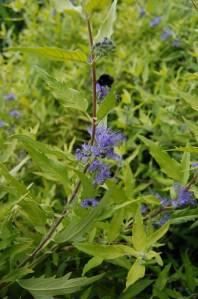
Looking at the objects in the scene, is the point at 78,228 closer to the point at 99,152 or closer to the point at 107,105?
the point at 99,152

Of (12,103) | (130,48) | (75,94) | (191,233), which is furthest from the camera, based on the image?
(130,48)

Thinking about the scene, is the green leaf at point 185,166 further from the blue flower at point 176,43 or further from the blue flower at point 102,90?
the blue flower at point 176,43

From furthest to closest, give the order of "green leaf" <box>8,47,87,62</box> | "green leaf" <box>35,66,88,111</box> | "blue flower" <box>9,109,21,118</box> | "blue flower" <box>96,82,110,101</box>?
"blue flower" <box>9,109,21,118</box>
"blue flower" <box>96,82,110,101</box>
"green leaf" <box>35,66,88,111</box>
"green leaf" <box>8,47,87,62</box>

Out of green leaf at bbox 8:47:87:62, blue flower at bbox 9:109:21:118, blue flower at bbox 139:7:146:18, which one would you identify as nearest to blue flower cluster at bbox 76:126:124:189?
green leaf at bbox 8:47:87:62

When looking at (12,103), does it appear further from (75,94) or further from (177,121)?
(75,94)

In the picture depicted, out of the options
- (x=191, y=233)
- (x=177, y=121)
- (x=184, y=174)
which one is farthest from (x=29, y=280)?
Answer: (x=177, y=121)

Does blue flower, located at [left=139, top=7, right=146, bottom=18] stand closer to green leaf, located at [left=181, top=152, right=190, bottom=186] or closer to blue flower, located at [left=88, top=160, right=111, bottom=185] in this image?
green leaf, located at [left=181, top=152, right=190, bottom=186]

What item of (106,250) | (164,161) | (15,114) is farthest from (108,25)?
(15,114)
